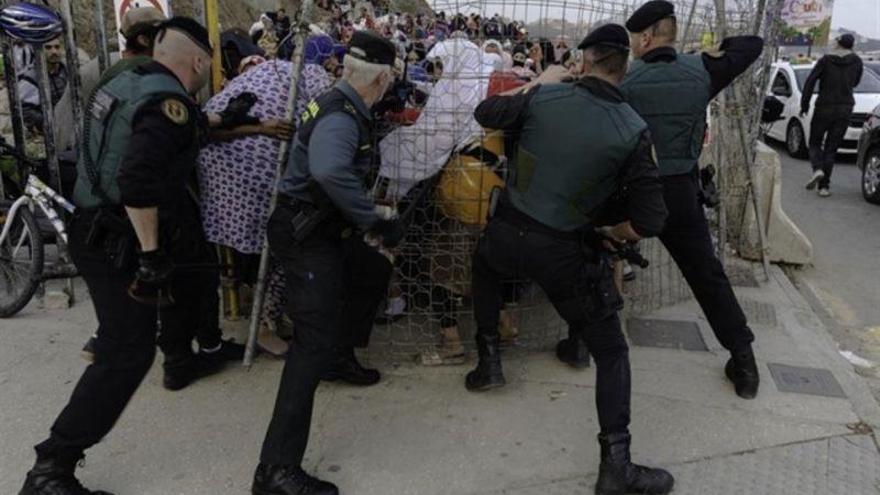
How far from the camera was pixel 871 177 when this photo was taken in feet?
29.7

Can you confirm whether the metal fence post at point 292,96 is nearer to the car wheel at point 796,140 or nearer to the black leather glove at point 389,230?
the black leather glove at point 389,230

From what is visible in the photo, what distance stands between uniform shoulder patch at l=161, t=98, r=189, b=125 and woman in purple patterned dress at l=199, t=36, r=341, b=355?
0.82 metres

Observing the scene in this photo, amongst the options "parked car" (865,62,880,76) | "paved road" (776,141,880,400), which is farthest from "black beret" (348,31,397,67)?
"parked car" (865,62,880,76)

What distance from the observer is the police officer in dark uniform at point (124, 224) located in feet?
8.82

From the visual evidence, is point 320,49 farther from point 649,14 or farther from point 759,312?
point 759,312

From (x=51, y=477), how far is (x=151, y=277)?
838 mm

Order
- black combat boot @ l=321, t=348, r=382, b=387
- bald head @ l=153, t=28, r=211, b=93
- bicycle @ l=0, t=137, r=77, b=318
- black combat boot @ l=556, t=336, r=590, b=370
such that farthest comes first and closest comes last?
bicycle @ l=0, t=137, r=77, b=318
black combat boot @ l=556, t=336, r=590, b=370
black combat boot @ l=321, t=348, r=382, b=387
bald head @ l=153, t=28, r=211, b=93

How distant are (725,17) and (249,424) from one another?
12.4 feet

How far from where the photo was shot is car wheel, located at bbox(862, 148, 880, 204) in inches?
353

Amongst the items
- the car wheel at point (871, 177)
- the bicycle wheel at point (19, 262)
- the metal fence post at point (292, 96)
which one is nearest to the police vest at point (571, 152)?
the metal fence post at point (292, 96)

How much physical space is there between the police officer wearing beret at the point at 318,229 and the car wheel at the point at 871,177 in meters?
8.12

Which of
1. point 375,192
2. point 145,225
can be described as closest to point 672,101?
point 375,192

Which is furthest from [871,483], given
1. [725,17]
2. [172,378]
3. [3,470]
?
[3,470]

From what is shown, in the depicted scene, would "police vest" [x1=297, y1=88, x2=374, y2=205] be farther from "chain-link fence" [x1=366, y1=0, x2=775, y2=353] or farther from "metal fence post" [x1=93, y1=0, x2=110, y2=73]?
"metal fence post" [x1=93, y1=0, x2=110, y2=73]
